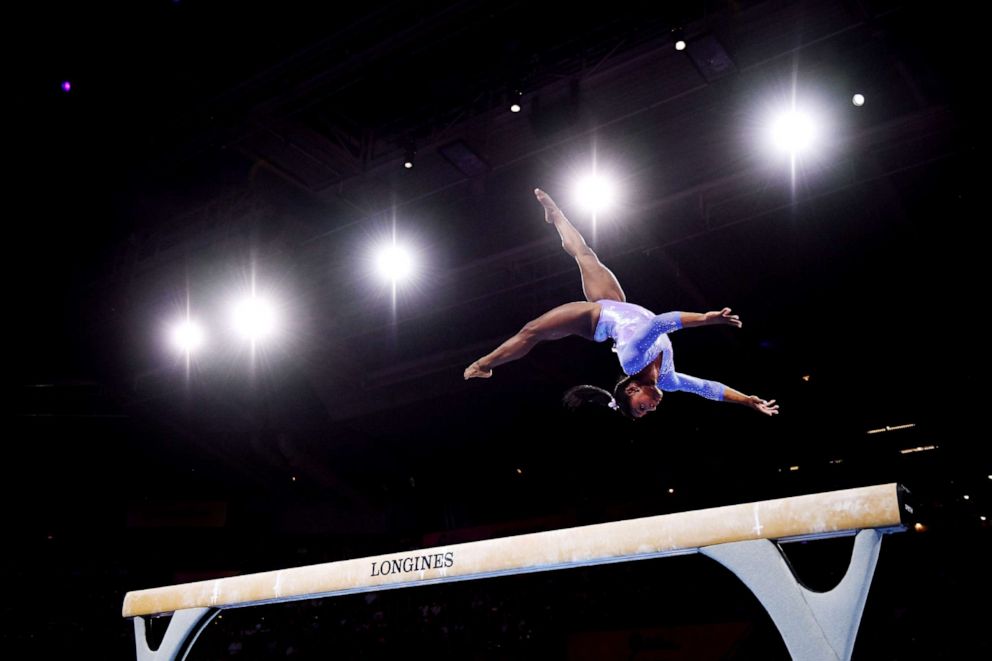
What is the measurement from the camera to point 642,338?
397 cm

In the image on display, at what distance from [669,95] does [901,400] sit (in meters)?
4.90

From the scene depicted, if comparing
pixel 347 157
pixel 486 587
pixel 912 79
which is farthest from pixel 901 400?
pixel 347 157

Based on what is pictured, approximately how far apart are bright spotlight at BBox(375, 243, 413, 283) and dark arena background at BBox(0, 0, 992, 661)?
5 centimetres

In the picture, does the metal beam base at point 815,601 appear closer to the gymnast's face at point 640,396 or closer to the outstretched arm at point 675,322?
the outstretched arm at point 675,322

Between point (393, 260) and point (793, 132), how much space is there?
13.0ft

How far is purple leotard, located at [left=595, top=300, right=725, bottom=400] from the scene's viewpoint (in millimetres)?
3924

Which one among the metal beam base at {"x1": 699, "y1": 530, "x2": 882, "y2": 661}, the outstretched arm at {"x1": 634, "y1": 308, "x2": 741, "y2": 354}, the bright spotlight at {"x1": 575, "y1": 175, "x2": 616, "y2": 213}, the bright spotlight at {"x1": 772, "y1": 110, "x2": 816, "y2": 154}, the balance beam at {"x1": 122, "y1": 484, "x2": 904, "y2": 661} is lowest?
the metal beam base at {"x1": 699, "y1": 530, "x2": 882, "y2": 661}

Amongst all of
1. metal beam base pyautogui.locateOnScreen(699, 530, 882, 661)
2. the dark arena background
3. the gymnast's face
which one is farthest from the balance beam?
the gymnast's face

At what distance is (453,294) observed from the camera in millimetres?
8531

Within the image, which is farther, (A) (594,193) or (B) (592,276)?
(A) (594,193)

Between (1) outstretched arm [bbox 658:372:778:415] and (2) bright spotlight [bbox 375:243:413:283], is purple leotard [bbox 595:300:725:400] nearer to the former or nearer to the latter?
(1) outstretched arm [bbox 658:372:778:415]

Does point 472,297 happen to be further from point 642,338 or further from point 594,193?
point 642,338

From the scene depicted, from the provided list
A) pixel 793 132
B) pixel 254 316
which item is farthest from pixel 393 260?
pixel 793 132

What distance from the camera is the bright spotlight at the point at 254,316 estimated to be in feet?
26.7
